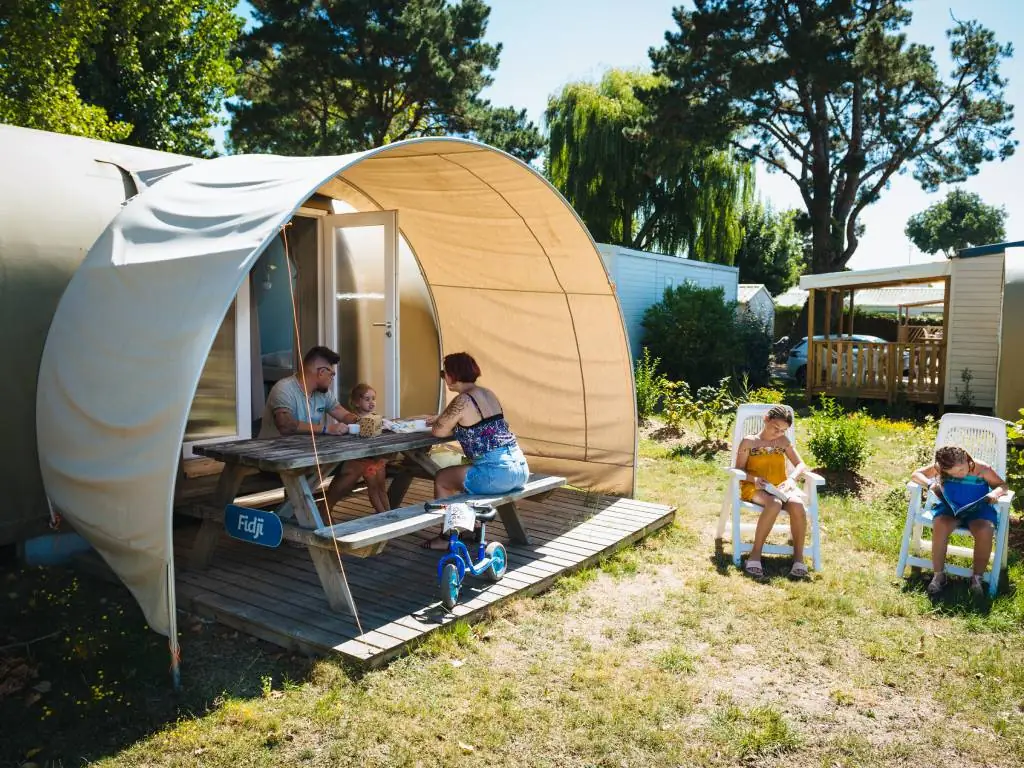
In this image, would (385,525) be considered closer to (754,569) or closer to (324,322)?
(754,569)

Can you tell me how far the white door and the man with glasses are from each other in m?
1.28

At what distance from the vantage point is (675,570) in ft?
18.3

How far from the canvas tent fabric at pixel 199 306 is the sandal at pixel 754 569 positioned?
1.86 metres

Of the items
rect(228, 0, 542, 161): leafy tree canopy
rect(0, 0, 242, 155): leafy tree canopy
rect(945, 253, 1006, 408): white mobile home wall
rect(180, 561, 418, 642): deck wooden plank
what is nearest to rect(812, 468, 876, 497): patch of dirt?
rect(180, 561, 418, 642): deck wooden plank

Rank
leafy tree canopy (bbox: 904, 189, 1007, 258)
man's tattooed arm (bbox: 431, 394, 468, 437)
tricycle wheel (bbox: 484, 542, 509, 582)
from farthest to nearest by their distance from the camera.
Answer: leafy tree canopy (bbox: 904, 189, 1007, 258), man's tattooed arm (bbox: 431, 394, 468, 437), tricycle wheel (bbox: 484, 542, 509, 582)

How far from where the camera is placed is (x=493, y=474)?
5.31m

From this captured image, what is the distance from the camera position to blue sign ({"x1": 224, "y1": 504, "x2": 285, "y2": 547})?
4.32 m

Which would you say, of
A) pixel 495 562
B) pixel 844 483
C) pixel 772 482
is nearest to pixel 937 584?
pixel 772 482

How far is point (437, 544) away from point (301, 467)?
134 cm

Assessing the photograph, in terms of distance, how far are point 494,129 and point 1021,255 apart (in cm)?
1308

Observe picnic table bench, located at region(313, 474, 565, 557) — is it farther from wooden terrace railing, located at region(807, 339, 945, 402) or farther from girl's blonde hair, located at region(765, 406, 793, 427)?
wooden terrace railing, located at region(807, 339, 945, 402)

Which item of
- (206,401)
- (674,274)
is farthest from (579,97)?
(206,401)

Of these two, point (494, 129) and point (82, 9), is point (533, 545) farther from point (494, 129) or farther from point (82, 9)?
point (494, 129)

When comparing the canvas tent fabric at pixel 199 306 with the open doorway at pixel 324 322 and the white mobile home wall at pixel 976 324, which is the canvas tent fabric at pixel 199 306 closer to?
the open doorway at pixel 324 322
